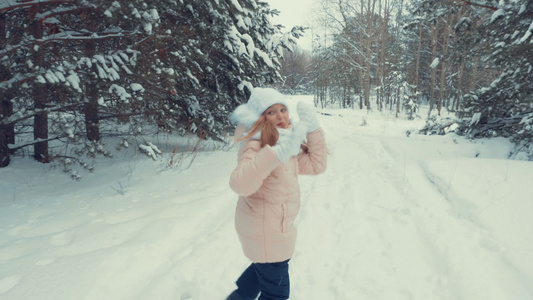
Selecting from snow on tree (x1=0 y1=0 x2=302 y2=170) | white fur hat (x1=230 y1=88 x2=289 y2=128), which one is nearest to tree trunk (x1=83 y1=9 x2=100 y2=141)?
snow on tree (x1=0 y1=0 x2=302 y2=170)

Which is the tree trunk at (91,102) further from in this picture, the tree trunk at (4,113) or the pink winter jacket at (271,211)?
the pink winter jacket at (271,211)

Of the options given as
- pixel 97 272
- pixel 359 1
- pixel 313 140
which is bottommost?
pixel 97 272

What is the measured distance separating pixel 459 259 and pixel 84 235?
4020 millimetres

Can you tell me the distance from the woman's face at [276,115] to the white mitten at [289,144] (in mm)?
160

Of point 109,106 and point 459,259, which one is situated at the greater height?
point 109,106

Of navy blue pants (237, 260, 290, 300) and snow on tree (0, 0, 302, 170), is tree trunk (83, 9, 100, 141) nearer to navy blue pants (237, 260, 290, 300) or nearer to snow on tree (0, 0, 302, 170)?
snow on tree (0, 0, 302, 170)

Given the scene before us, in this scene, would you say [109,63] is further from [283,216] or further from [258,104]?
[283,216]

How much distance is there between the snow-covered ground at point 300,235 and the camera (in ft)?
8.22

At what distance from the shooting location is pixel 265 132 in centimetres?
170

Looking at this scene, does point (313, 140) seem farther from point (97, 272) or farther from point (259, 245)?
point (97, 272)

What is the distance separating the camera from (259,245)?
5.65ft

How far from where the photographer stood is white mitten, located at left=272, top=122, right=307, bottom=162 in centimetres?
153

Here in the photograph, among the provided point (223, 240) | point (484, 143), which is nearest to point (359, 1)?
point (484, 143)

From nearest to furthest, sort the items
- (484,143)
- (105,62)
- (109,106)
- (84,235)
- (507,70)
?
1. (84,235)
2. (105,62)
3. (109,106)
4. (507,70)
5. (484,143)
